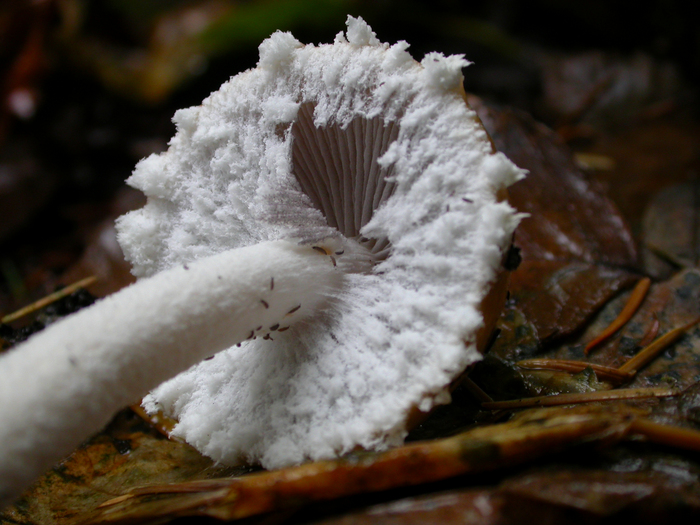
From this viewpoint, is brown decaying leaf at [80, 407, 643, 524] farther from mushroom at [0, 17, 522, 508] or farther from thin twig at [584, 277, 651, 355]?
thin twig at [584, 277, 651, 355]

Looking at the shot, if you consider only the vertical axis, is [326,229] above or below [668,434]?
above

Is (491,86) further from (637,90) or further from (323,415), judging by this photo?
(323,415)

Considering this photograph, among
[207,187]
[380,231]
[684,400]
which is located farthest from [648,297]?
[207,187]

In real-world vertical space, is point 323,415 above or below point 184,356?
below

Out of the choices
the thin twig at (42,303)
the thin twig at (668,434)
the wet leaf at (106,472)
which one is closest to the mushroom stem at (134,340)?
the wet leaf at (106,472)

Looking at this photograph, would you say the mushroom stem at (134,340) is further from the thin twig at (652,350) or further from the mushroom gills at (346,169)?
the thin twig at (652,350)

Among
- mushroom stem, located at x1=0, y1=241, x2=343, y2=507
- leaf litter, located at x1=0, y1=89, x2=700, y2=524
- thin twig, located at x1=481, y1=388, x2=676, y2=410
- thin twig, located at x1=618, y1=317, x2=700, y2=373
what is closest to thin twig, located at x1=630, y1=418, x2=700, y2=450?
leaf litter, located at x1=0, y1=89, x2=700, y2=524

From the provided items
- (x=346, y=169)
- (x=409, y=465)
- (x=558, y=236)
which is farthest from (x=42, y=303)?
(x=558, y=236)

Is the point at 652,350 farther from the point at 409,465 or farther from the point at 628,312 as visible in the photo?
the point at 409,465
